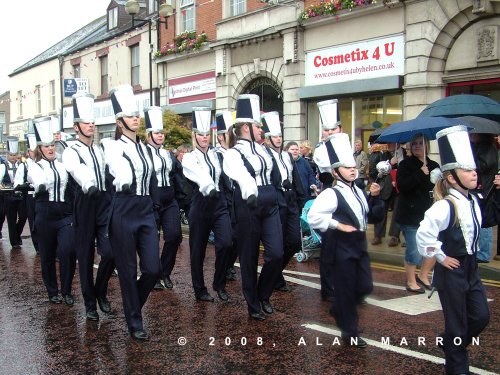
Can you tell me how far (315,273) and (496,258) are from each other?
2622 millimetres

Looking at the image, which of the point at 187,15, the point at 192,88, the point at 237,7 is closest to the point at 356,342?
the point at 237,7

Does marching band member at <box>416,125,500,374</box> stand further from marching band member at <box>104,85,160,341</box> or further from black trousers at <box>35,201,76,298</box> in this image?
black trousers at <box>35,201,76,298</box>

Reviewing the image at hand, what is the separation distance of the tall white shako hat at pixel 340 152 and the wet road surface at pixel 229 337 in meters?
1.51

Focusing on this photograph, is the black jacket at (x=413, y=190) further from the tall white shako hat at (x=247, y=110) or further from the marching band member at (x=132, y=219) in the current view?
the marching band member at (x=132, y=219)

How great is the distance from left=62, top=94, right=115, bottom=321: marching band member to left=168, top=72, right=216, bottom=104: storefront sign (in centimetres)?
1618

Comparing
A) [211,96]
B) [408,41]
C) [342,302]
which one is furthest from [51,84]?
[342,302]

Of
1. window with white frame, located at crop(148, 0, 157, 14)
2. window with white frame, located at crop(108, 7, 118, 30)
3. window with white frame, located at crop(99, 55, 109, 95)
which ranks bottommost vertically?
window with white frame, located at crop(99, 55, 109, 95)

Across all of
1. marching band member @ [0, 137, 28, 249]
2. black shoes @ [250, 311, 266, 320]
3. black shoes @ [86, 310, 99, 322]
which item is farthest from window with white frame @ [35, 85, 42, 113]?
black shoes @ [250, 311, 266, 320]

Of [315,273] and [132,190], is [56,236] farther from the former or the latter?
[315,273]

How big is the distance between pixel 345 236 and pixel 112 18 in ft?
96.1

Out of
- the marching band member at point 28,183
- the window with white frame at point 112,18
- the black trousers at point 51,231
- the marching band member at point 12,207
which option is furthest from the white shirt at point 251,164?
the window with white frame at point 112,18

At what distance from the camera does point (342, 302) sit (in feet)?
17.8

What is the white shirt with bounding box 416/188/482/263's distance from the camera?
4.55 m

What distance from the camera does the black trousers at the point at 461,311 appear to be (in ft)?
14.7
